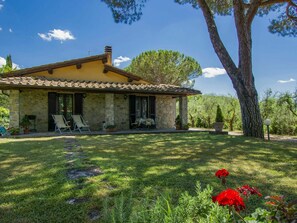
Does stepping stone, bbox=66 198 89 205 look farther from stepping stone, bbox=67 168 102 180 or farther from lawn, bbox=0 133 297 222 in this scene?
stepping stone, bbox=67 168 102 180

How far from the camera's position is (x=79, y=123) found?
12.3 m

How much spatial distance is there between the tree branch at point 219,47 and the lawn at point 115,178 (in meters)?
4.38

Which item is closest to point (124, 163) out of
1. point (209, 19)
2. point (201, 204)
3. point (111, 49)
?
point (201, 204)

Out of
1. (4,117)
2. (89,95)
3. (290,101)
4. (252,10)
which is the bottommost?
(4,117)

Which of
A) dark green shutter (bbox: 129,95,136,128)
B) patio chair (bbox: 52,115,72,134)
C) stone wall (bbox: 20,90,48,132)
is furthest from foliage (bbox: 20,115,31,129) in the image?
dark green shutter (bbox: 129,95,136,128)

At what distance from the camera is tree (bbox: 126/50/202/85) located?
2527cm

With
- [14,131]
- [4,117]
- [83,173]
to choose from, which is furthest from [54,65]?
[83,173]

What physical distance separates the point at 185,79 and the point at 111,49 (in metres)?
11.6

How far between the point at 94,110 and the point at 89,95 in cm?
91

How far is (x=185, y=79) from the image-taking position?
26.5 metres

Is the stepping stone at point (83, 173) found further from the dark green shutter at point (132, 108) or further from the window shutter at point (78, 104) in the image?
the dark green shutter at point (132, 108)

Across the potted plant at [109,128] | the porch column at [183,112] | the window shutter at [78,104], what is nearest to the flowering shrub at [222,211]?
the potted plant at [109,128]

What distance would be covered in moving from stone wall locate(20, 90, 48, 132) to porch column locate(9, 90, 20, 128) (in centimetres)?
82

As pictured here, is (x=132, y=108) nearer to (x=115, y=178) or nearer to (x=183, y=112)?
(x=183, y=112)
